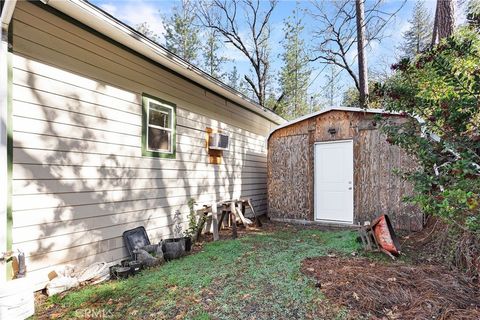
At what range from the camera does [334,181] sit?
6.96 metres

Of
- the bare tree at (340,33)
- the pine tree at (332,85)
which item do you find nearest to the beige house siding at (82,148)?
the bare tree at (340,33)

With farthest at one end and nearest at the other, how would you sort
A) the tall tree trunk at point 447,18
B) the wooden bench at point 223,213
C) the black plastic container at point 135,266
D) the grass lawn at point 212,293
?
the tall tree trunk at point 447,18 → the wooden bench at point 223,213 → the black plastic container at point 135,266 → the grass lawn at point 212,293

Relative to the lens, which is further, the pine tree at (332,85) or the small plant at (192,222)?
the pine tree at (332,85)

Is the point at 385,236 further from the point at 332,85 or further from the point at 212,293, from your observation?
the point at 332,85

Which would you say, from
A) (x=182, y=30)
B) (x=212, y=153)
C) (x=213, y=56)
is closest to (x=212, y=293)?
(x=212, y=153)

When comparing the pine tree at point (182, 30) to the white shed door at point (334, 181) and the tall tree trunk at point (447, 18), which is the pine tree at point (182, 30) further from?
the tall tree trunk at point (447, 18)

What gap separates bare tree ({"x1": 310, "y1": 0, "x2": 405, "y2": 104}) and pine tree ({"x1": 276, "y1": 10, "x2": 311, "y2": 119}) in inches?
32.9

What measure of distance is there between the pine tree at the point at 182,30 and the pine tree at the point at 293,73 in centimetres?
514

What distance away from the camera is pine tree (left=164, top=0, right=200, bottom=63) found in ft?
47.1

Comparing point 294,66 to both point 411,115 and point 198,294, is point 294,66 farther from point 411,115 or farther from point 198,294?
point 198,294

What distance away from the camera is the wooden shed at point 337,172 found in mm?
6129

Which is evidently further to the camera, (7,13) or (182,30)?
(182,30)

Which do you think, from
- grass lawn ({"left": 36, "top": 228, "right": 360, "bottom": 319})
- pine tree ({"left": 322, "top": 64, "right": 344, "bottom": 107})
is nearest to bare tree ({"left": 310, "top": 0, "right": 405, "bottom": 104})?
pine tree ({"left": 322, "top": 64, "right": 344, "bottom": 107})

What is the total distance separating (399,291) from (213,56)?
15.2 metres
